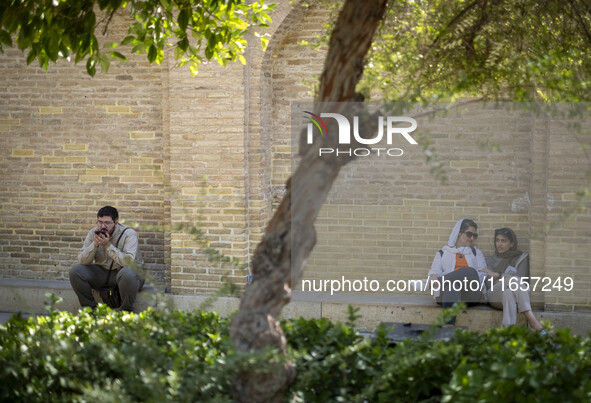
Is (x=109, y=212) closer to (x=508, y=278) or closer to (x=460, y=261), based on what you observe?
(x=460, y=261)

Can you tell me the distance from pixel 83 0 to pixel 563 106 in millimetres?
2988

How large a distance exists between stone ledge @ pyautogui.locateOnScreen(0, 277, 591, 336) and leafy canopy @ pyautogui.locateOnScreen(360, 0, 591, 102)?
325 centimetres

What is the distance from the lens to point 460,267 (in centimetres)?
763

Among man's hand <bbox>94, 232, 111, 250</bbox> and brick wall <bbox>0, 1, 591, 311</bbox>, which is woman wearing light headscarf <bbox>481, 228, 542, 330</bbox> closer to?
brick wall <bbox>0, 1, 591, 311</bbox>

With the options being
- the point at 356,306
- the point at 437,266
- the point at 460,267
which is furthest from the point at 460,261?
the point at 356,306

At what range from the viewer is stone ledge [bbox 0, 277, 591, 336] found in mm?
7559

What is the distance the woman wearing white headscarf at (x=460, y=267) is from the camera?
24.5 feet

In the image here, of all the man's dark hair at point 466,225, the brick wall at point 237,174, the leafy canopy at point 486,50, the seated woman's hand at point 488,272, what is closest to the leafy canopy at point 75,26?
the leafy canopy at point 486,50

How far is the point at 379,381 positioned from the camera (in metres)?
3.29

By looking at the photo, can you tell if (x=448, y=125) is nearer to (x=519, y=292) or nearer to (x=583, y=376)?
(x=519, y=292)

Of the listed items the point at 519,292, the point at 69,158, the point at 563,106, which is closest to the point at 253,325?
the point at 563,106

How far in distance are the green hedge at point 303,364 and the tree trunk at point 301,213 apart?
16 cm

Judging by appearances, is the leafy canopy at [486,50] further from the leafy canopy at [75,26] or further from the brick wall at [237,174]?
the brick wall at [237,174]

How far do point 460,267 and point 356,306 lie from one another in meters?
1.13
